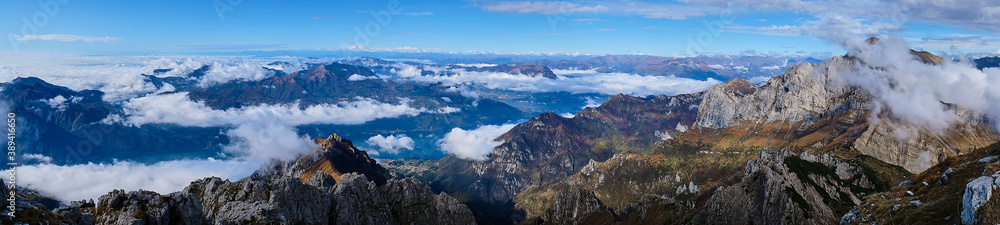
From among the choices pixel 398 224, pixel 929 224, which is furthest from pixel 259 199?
pixel 929 224

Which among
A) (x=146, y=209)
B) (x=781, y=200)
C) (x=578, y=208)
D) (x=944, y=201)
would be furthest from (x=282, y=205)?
(x=578, y=208)

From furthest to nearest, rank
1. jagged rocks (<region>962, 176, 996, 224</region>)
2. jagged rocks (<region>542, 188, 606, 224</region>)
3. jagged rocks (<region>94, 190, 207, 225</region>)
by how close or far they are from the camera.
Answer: jagged rocks (<region>542, 188, 606, 224</region>)
jagged rocks (<region>94, 190, 207, 225</region>)
jagged rocks (<region>962, 176, 996, 224</region>)

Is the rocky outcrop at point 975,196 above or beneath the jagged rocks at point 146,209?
above

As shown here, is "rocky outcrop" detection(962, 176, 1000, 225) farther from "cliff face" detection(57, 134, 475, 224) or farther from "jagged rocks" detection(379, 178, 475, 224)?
"jagged rocks" detection(379, 178, 475, 224)

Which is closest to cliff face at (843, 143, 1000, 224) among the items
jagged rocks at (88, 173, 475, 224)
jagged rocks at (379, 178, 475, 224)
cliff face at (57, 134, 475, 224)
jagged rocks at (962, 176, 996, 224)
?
jagged rocks at (962, 176, 996, 224)

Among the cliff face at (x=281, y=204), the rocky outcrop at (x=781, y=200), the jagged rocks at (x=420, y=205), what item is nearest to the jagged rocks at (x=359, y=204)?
the cliff face at (x=281, y=204)

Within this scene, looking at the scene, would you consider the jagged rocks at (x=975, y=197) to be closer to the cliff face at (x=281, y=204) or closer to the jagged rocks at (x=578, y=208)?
the cliff face at (x=281, y=204)

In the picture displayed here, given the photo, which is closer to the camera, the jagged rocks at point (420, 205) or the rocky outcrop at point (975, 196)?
the rocky outcrop at point (975, 196)

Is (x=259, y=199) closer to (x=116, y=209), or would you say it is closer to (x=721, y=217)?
(x=116, y=209)

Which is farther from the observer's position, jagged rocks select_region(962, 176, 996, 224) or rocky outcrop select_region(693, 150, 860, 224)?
rocky outcrop select_region(693, 150, 860, 224)
